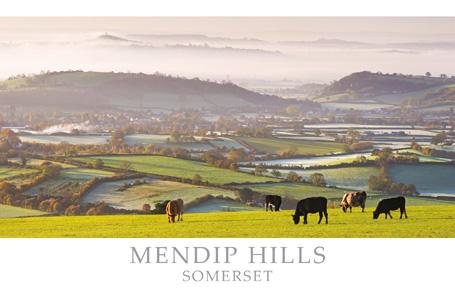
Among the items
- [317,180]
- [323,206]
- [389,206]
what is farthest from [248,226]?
[317,180]

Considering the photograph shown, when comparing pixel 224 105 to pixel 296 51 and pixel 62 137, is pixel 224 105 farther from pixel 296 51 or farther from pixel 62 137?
pixel 62 137

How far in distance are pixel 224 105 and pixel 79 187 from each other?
5.05m

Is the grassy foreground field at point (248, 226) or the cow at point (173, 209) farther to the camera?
the cow at point (173, 209)

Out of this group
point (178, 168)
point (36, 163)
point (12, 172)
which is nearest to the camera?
point (178, 168)

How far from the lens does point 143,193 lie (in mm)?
27703

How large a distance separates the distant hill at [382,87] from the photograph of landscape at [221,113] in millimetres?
37

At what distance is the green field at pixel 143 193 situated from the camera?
27391 millimetres

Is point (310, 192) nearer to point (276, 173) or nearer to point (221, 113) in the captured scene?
point (276, 173)

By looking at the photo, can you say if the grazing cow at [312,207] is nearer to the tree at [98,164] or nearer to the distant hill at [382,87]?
the distant hill at [382,87]

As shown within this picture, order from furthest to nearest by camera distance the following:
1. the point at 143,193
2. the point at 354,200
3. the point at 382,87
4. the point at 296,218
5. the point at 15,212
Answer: the point at 382,87
the point at 143,193
the point at 15,212
the point at 354,200
the point at 296,218

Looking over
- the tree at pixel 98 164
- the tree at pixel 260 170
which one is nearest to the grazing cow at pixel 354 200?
the tree at pixel 260 170

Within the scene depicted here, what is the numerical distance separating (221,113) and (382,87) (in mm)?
4933

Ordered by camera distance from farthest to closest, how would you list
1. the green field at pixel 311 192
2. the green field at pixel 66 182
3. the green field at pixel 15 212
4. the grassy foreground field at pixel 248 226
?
the green field at pixel 66 182, the green field at pixel 311 192, the green field at pixel 15 212, the grassy foreground field at pixel 248 226

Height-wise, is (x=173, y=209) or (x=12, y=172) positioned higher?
(x=12, y=172)
